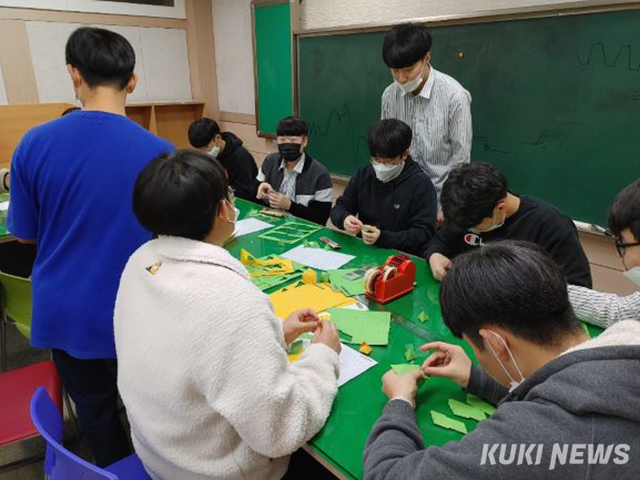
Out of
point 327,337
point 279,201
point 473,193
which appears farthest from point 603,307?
point 279,201

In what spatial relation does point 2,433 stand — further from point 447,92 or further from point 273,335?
point 447,92

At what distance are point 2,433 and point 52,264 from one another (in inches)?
24.7

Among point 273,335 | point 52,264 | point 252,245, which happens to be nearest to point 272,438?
point 273,335

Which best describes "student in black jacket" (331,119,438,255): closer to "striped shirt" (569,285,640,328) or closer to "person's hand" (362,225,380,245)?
"person's hand" (362,225,380,245)

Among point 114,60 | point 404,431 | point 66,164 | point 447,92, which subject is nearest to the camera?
point 404,431

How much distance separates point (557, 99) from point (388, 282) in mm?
1723

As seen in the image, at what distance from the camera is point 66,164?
130 centimetres

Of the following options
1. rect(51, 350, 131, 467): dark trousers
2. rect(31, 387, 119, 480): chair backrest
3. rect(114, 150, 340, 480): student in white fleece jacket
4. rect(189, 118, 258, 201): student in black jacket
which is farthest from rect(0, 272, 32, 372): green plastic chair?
rect(189, 118, 258, 201): student in black jacket

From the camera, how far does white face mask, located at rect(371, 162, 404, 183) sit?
217cm

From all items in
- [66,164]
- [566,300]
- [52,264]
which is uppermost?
[66,164]

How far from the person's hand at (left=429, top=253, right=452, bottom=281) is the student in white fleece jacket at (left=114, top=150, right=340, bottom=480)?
2.74 feet

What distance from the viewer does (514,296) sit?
0.80 meters

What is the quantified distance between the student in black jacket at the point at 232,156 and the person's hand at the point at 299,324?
199 centimetres

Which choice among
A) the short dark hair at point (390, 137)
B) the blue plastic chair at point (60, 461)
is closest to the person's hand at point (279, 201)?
the short dark hair at point (390, 137)
